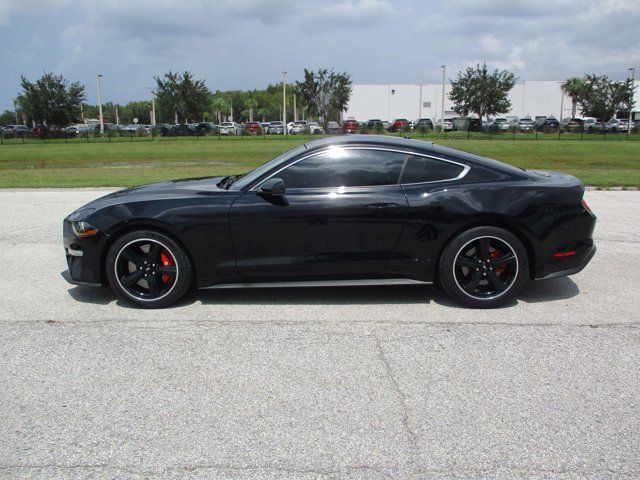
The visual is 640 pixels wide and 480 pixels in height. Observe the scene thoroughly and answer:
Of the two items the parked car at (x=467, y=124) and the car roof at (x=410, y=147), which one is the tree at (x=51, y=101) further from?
the car roof at (x=410, y=147)

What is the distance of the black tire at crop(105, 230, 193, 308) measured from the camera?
4848mm

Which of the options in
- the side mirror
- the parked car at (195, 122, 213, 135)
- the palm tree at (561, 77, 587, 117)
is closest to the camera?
the side mirror

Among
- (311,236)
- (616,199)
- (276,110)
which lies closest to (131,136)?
(616,199)

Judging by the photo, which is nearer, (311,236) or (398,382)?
(398,382)

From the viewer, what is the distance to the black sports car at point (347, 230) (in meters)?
4.80

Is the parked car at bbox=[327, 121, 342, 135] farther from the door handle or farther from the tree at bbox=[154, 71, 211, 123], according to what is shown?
the door handle

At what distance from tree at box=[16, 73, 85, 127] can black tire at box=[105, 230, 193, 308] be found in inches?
2224

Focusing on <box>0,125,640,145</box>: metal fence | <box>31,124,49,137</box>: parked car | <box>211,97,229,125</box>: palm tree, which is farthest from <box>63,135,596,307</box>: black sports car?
<box>211,97,229,125</box>: palm tree

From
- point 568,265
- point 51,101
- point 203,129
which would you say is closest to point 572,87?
point 203,129

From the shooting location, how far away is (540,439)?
2.94 metres

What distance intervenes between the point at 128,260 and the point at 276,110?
122 m

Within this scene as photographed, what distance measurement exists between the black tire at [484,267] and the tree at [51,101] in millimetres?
57706

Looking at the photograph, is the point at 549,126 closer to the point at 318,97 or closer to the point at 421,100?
the point at 318,97

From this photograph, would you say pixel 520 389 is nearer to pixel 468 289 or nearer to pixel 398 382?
pixel 398 382
